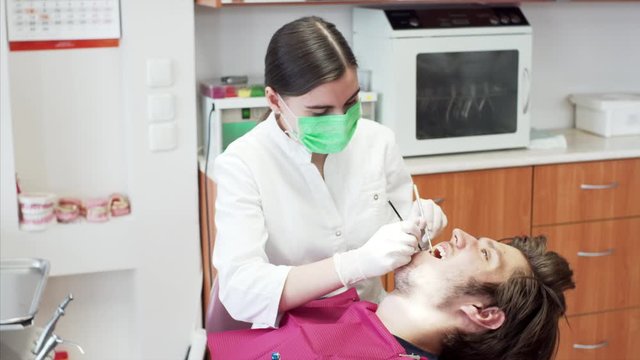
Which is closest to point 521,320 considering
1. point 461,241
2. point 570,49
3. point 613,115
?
point 461,241

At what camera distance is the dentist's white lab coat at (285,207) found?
1.87 meters

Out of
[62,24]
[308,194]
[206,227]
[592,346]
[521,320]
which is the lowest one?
[592,346]

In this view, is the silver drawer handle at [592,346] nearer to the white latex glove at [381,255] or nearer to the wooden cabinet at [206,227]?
the wooden cabinet at [206,227]

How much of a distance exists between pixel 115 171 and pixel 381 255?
162 centimetres

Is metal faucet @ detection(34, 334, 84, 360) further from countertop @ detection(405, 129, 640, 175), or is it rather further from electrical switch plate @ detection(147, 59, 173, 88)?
countertop @ detection(405, 129, 640, 175)

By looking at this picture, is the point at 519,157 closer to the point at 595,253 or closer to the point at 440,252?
the point at 595,253

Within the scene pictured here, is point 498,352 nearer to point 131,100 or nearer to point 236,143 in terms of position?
point 236,143

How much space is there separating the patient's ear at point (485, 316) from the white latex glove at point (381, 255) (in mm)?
187

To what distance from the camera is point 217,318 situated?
1.99 metres

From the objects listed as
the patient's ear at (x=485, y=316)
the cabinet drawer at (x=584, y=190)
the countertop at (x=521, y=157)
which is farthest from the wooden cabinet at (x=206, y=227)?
the patient's ear at (x=485, y=316)

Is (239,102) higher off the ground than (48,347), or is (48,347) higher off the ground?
(239,102)

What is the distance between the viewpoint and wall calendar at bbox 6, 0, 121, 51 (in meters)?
2.91

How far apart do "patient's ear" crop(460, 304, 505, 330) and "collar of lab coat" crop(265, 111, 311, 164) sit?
1.64ft

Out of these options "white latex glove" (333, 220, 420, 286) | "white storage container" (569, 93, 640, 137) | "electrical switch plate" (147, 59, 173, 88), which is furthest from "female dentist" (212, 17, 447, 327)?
"white storage container" (569, 93, 640, 137)
